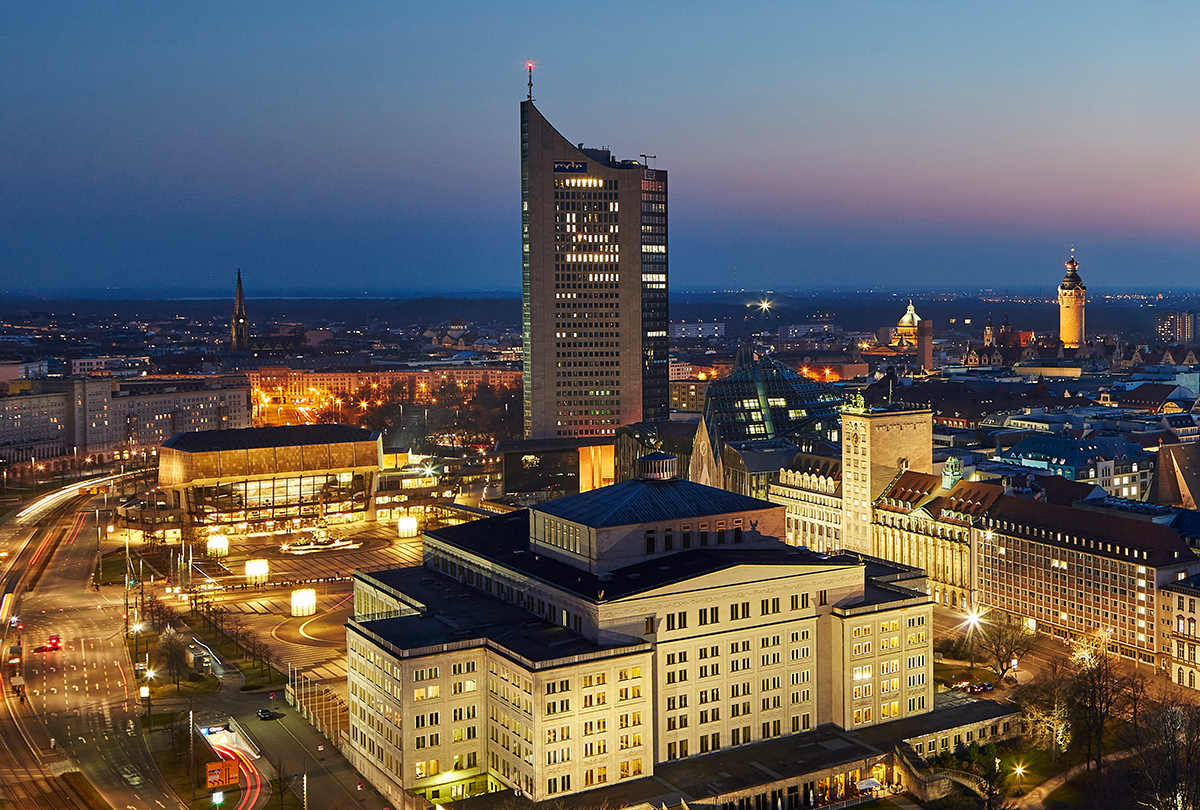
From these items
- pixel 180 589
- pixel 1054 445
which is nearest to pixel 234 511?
pixel 180 589

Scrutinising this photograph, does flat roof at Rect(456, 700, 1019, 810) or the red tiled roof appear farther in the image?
the red tiled roof

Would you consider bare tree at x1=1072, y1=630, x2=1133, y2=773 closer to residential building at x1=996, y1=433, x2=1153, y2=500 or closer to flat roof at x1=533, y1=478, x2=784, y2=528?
flat roof at x1=533, y1=478, x2=784, y2=528

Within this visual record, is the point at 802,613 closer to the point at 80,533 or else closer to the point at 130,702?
the point at 130,702

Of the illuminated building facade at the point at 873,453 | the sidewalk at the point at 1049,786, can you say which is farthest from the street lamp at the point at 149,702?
the illuminated building facade at the point at 873,453

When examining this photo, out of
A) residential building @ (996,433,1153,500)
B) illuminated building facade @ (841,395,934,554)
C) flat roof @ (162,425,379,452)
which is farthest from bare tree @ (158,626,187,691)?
residential building @ (996,433,1153,500)

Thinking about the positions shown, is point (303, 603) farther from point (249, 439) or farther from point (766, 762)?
point (766, 762)

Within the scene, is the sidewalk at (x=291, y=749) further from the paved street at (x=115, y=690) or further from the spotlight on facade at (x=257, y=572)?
the spotlight on facade at (x=257, y=572)
